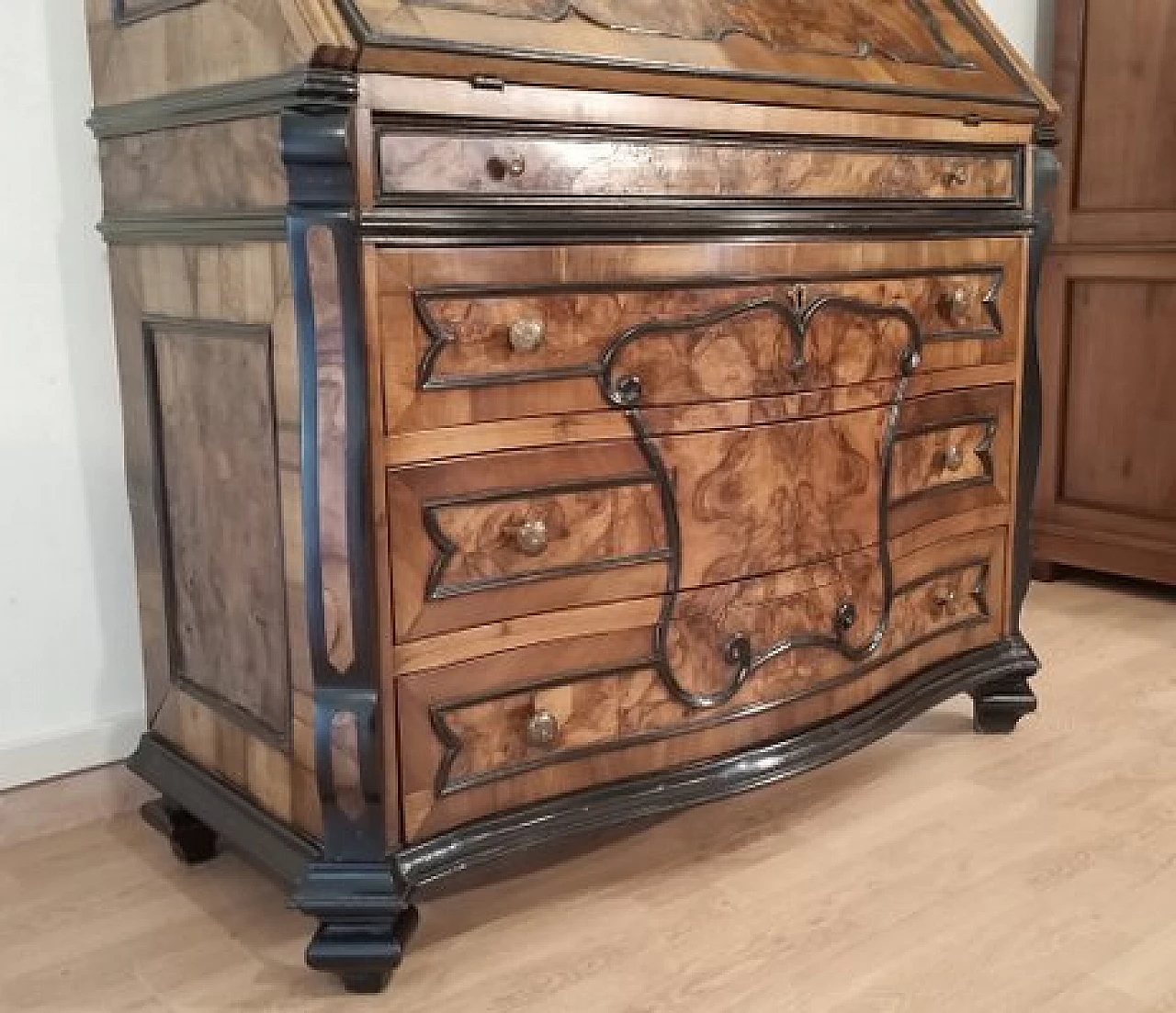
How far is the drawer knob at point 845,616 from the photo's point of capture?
1794 millimetres

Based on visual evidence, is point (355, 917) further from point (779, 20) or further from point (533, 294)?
point (779, 20)

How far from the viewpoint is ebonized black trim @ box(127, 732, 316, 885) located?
148 centimetres

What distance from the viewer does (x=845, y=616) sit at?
180 centimetres

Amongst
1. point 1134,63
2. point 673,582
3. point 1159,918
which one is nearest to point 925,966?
point 1159,918

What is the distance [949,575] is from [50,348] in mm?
1374

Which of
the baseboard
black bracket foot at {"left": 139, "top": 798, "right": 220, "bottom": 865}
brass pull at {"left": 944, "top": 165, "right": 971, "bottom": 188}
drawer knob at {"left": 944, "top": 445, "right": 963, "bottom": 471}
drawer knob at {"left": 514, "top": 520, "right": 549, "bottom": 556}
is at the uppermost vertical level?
brass pull at {"left": 944, "top": 165, "right": 971, "bottom": 188}

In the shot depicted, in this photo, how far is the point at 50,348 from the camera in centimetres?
179

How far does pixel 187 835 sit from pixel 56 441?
0.58m

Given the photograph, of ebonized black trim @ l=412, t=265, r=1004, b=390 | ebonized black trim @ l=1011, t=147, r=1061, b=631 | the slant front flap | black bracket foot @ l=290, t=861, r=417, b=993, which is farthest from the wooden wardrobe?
black bracket foot @ l=290, t=861, r=417, b=993

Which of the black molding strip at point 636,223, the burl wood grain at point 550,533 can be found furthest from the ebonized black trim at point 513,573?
the black molding strip at point 636,223

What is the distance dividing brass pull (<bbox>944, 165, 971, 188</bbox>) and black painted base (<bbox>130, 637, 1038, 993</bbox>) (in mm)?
741

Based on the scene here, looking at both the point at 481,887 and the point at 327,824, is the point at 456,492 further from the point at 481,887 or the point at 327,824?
the point at 481,887

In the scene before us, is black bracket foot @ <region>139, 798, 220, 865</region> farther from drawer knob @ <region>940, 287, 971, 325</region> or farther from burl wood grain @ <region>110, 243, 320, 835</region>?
drawer knob @ <region>940, 287, 971, 325</region>

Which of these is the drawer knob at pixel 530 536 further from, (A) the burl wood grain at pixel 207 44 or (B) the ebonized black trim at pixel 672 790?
(A) the burl wood grain at pixel 207 44
